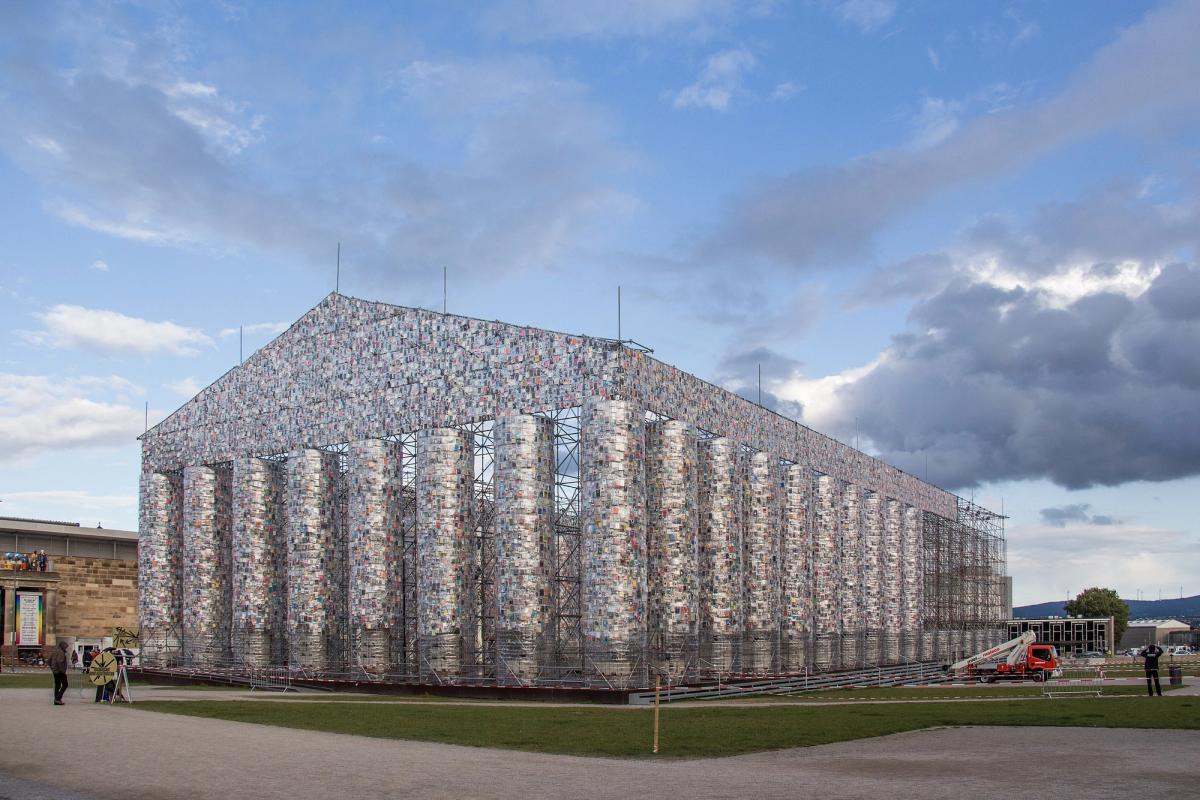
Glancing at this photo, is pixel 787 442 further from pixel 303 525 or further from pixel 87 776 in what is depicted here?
pixel 87 776

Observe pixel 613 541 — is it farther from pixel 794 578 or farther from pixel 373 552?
pixel 794 578

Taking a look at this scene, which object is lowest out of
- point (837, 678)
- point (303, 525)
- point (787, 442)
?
point (837, 678)

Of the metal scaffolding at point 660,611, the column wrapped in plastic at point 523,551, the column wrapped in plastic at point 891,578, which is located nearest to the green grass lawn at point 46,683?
the metal scaffolding at point 660,611

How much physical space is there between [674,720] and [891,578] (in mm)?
36651

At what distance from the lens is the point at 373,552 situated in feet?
131

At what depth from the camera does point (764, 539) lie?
140ft

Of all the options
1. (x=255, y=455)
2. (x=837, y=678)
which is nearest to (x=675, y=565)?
(x=837, y=678)

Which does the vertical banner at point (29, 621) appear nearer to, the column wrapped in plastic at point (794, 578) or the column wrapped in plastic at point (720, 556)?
the column wrapped in plastic at point (720, 556)

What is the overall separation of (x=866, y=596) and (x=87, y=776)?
4332cm

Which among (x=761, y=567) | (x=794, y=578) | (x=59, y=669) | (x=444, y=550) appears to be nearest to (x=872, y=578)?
(x=794, y=578)

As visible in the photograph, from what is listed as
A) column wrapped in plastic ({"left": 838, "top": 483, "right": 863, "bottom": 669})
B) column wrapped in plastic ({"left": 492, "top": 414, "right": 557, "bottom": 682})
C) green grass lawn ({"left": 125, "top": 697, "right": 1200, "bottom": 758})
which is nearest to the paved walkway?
green grass lawn ({"left": 125, "top": 697, "right": 1200, "bottom": 758})

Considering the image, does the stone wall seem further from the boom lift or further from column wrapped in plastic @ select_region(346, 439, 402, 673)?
the boom lift

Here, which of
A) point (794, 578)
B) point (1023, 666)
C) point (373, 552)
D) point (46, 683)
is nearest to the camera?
point (46, 683)

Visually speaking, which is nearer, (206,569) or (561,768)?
(561,768)
